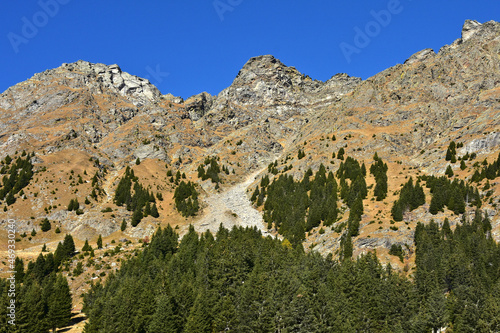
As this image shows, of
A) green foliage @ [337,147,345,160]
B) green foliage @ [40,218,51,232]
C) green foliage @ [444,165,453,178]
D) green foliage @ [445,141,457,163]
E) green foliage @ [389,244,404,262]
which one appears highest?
green foliage @ [337,147,345,160]

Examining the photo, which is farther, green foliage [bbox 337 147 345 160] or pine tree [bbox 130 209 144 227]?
green foliage [bbox 337 147 345 160]

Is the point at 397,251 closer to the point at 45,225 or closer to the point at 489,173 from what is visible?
the point at 489,173

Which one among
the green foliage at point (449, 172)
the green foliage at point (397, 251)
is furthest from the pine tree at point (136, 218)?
the green foliage at point (449, 172)

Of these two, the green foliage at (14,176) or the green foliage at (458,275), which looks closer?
the green foliage at (458,275)

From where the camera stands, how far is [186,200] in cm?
14600

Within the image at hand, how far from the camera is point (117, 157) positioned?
19500cm

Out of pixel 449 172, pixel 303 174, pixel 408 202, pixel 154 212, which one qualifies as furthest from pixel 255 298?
pixel 303 174

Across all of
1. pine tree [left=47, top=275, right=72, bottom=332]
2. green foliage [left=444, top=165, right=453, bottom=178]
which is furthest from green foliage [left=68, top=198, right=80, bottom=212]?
green foliage [left=444, top=165, right=453, bottom=178]

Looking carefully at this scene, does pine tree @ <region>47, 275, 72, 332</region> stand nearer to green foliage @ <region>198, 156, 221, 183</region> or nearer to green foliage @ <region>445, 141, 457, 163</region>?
green foliage @ <region>198, 156, 221, 183</region>

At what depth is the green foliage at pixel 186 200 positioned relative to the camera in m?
138

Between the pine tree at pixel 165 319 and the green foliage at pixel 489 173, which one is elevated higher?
the green foliage at pixel 489 173

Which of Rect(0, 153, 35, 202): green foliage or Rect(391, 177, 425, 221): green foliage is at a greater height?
Rect(0, 153, 35, 202): green foliage

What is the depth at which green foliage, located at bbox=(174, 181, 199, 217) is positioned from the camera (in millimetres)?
138188

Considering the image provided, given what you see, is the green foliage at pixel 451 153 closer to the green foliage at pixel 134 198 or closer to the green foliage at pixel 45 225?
the green foliage at pixel 134 198
